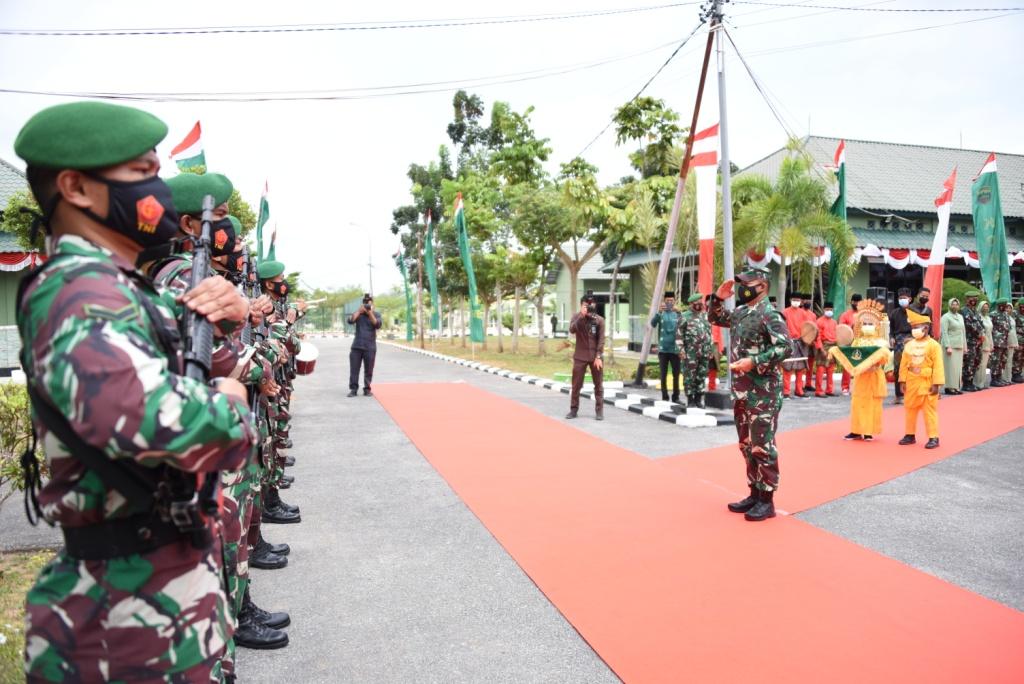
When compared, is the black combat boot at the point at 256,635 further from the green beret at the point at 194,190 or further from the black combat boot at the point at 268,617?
the green beret at the point at 194,190

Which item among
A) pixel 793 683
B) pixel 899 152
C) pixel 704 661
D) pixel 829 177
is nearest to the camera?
pixel 793 683

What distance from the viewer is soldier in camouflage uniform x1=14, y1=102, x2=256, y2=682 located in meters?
1.32

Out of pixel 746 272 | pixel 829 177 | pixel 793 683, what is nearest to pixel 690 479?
pixel 746 272

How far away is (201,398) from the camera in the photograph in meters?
1.38

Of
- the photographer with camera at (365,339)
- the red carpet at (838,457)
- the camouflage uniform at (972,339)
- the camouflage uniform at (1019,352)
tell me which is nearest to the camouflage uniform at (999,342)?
the camouflage uniform at (972,339)

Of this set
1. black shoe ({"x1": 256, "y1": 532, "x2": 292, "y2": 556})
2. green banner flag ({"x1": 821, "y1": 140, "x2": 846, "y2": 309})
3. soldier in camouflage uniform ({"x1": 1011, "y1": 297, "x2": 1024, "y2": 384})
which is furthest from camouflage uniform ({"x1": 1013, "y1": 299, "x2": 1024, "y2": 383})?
black shoe ({"x1": 256, "y1": 532, "x2": 292, "y2": 556})

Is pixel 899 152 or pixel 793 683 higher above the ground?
pixel 899 152

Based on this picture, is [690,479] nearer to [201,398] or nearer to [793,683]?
[793,683]

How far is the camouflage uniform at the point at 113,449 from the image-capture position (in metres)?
1.31

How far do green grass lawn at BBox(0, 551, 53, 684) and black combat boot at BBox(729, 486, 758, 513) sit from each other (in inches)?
181

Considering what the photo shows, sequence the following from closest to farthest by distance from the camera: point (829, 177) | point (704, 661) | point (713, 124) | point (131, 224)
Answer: point (131, 224), point (704, 661), point (713, 124), point (829, 177)

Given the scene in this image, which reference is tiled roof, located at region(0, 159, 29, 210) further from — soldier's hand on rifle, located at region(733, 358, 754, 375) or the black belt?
the black belt

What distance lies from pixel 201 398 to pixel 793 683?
274 cm

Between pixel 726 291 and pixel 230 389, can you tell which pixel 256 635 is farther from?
pixel 726 291
